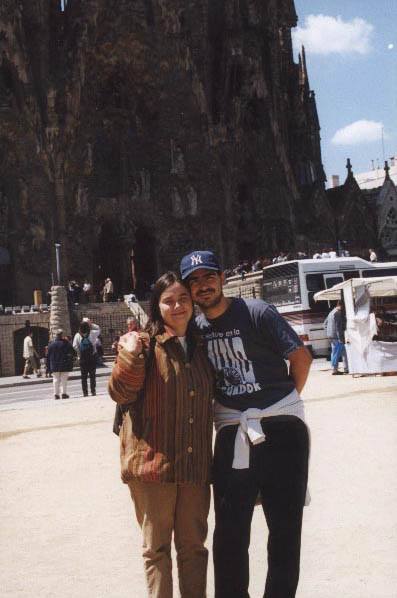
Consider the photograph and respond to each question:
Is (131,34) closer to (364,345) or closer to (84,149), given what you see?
(84,149)

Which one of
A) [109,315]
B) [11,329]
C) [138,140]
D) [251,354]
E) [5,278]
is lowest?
[251,354]

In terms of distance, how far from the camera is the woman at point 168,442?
338cm

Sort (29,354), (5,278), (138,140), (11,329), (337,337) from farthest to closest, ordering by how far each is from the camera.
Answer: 1. (138,140)
2. (5,278)
3. (11,329)
4. (29,354)
5. (337,337)

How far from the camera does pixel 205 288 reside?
11.6ft

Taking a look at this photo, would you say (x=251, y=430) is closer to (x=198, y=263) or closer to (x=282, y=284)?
(x=198, y=263)

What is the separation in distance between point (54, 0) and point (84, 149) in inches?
286

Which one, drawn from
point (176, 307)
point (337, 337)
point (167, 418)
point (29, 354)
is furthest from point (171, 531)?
point (29, 354)

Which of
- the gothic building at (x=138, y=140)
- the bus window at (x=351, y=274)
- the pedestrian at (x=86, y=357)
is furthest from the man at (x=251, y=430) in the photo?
the gothic building at (x=138, y=140)

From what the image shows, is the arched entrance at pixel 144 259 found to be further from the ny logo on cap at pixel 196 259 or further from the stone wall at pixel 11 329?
the ny logo on cap at pixel 196 259

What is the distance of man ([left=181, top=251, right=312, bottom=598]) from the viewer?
3326mm

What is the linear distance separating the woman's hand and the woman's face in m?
0.16

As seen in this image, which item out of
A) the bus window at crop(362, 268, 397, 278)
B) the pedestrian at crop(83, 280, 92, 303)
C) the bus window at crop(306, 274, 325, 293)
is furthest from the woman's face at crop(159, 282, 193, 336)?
the pedestrian at crop(83, 280, 92, 303)

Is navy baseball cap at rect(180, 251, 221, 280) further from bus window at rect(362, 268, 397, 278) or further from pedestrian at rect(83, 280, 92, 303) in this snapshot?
pedestrian at rect(83, 280, 92, 303)

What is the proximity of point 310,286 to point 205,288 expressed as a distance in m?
19.2
